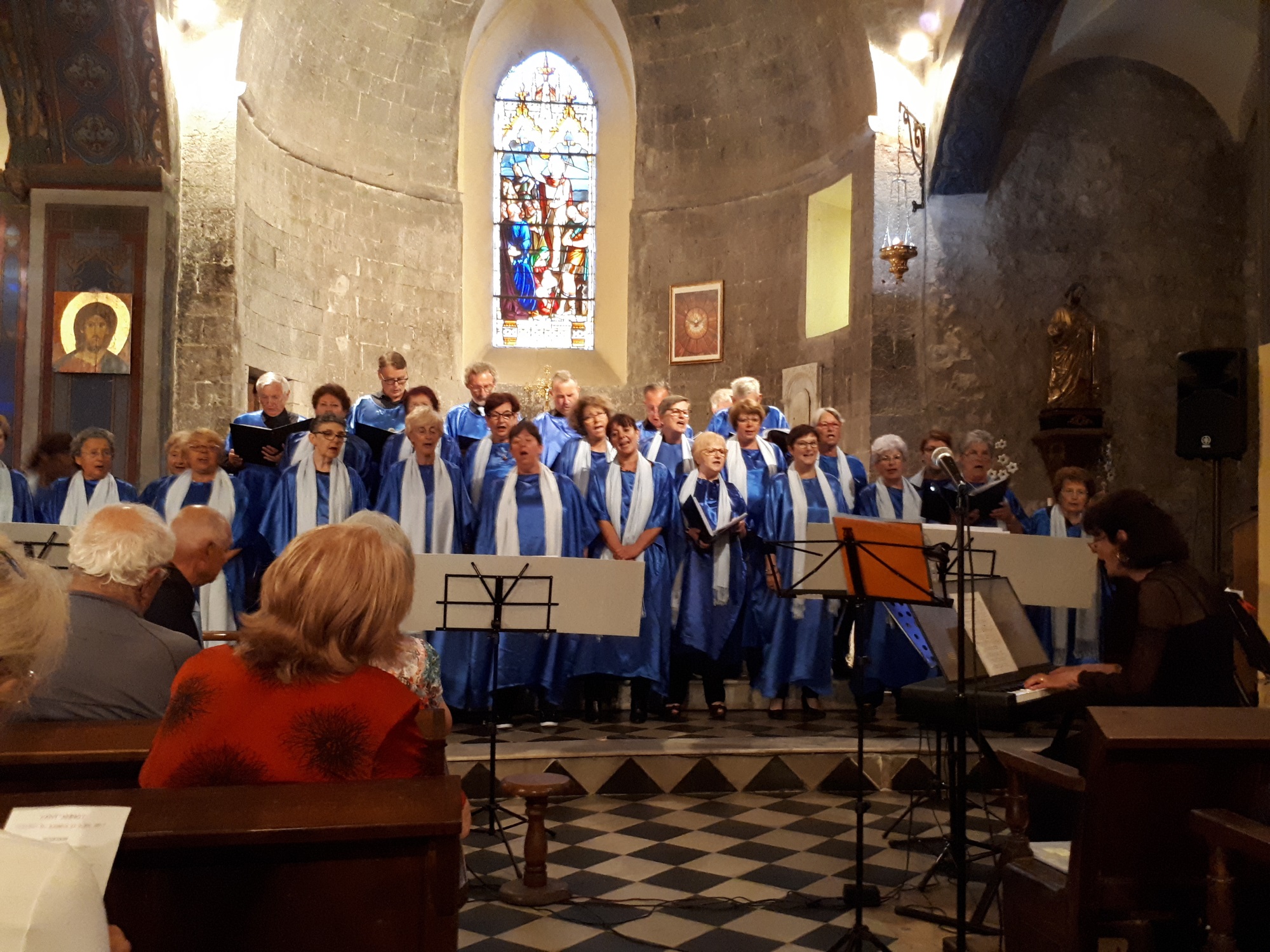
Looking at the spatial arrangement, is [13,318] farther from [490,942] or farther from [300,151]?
[490,942]

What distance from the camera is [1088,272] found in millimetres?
11531

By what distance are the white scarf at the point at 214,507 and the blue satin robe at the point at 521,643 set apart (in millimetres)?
1300

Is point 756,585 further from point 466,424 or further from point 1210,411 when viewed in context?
point 1210,411

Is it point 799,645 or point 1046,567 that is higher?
point 1046,567

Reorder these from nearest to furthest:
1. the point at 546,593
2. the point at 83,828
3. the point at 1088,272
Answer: the point at 83,828
the point at 546,593
the point at 1088,272

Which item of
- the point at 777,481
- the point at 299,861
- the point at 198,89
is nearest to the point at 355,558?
the point at 299,861

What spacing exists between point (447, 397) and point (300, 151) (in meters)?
3.08

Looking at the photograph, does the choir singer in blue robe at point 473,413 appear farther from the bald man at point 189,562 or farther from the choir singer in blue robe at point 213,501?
the bald man at point 189,562

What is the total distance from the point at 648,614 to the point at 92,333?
19.8ft

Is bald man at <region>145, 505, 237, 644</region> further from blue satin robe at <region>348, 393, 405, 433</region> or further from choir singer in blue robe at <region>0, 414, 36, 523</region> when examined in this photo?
blue satin robe at <region>348, 393, 405, 433</region>

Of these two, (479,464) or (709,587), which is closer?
(709,587)

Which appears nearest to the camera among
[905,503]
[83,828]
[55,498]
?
[83,828]

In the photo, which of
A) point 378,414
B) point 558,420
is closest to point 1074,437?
point 558,420

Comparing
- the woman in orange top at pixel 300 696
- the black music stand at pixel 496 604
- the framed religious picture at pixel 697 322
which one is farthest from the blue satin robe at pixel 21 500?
the framed religious picture at pixel 697 322
